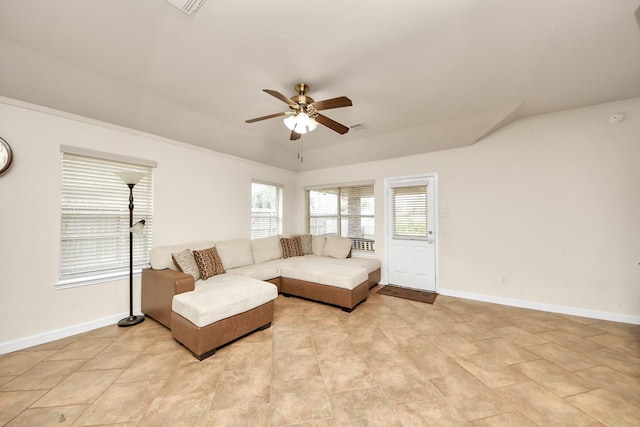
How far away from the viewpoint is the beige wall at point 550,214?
2.78 meters

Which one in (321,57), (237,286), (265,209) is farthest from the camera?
(265,209)

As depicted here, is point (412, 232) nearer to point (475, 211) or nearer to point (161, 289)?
point (475, 211)

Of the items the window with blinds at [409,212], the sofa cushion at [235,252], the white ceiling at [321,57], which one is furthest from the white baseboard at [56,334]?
the window with blinds at [409,212]

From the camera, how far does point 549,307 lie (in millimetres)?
3107

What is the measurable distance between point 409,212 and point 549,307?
225cm

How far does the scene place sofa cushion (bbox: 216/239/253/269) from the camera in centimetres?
365

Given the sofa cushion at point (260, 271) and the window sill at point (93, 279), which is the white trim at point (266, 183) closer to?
the sofa cushion at point (260, 271)

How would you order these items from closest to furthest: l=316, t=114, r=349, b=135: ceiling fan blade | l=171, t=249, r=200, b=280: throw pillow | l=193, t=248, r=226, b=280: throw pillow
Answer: l=316, t=114, r=349, b=135: ceiling fan blade, l=171, t=249, r=200, b=280: throw pillow, l=193, t=248, r=226, b=280: throw pillow

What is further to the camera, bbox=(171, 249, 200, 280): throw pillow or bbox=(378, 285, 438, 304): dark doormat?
bbox=(378, 285, 438, 304): dark doormat

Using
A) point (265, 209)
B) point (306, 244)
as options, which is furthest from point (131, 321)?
point (306, 244)

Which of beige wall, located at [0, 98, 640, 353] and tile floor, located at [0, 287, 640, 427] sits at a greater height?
beige wall, located at [0, 98, 640, 353]

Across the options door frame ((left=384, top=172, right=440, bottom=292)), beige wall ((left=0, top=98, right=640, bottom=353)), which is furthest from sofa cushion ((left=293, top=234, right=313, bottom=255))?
door frame ((left=384, top=172, right=440, bottom=292))

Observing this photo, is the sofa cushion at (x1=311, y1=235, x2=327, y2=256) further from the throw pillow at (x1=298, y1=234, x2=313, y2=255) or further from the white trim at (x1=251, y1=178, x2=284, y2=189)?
the white trim at (x1=251, y1=178, x2=284, y2=189)

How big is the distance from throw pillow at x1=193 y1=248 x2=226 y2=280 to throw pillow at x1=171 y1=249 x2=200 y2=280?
5 centimetres
